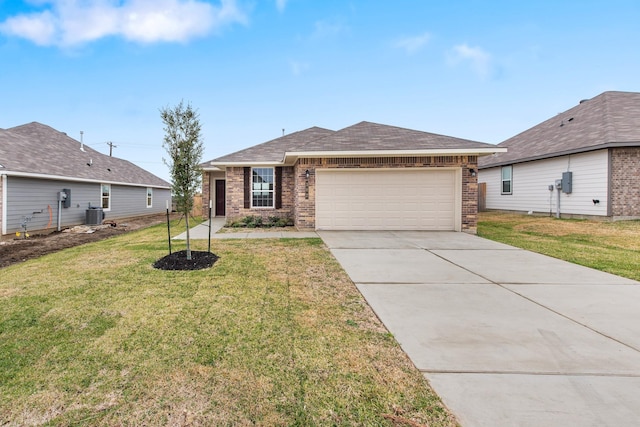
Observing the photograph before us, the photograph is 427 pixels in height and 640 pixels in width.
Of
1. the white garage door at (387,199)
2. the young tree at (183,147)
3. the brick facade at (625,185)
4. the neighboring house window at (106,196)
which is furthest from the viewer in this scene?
the neighboring house window at (106,196)

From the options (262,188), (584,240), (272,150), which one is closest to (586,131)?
(584,240)

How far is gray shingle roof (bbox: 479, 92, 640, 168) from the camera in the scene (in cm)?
1241

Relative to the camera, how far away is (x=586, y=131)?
13.9 m

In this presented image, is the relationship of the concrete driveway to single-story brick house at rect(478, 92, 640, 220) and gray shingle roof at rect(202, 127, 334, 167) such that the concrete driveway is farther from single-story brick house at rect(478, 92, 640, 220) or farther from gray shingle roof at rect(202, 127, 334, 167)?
single-story brick house at rect(478, 92, 640, 220)

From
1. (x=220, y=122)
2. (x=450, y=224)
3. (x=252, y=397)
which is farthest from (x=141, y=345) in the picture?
(x=220, y=122)

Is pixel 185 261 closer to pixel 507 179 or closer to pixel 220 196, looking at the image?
pixel 220 196

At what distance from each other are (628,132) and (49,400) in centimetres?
1825

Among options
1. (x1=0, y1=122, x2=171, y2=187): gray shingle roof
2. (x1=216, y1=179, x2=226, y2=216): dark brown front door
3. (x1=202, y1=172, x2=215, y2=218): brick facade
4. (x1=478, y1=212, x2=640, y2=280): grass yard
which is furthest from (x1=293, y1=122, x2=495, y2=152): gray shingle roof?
(x1=0, y1=122, x2=171, y2=187): gray shingle roof

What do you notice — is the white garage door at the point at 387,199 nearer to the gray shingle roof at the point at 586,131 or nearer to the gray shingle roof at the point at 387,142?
the gray shingle roof at the point at 387,142

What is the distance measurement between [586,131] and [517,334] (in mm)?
15693

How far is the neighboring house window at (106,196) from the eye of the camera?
16.4m

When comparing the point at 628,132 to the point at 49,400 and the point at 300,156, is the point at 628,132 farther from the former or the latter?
the point at 49,400

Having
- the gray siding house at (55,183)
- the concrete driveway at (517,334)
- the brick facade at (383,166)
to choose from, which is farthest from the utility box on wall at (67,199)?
the concrete driveway at (517,334)

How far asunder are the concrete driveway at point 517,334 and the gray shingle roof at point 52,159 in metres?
13.6
